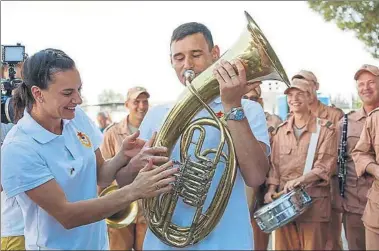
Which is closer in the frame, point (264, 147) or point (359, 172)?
point (264, 147)

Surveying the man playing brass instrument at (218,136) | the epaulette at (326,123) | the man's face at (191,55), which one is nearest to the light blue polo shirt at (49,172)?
the man playing brass instrument at (218,136)

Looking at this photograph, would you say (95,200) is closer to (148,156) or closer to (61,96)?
(148,156)

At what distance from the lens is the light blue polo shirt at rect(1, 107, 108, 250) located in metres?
1.70

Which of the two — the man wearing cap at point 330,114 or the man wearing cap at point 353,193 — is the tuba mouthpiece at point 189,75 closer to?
the man wearing cap at point 353,193

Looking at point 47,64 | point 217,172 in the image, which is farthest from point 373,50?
point 47,64

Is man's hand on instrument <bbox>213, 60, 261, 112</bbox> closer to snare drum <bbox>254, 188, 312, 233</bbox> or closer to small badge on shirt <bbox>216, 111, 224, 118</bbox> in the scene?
small badge on shirt <bbox>216, 111, 224, 118</bbox>

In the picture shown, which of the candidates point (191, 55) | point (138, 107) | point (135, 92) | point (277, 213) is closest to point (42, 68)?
point (191, 55)

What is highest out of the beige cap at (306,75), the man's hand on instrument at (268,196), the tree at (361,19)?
the tree at (361,19)

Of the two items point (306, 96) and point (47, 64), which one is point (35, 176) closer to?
point (47, 64)

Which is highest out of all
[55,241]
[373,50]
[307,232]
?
[373,50]

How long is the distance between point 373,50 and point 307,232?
180 centimetres

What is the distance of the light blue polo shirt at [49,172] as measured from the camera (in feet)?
5.58

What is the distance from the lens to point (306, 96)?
3912 mm

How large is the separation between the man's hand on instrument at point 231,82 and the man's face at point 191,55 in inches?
8.3
